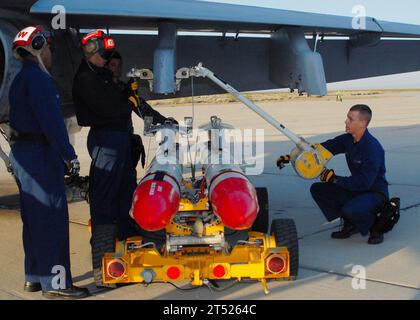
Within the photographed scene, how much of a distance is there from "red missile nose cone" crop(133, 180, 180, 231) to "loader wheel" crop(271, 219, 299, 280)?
2.87 feet

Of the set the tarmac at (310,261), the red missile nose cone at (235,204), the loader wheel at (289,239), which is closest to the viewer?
the red missile nose cone at (235,204)

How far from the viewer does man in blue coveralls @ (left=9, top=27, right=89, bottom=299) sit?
4.60 m

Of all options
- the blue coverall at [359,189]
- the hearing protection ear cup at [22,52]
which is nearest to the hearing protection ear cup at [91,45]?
the hearing protection ear cup at [22,52]

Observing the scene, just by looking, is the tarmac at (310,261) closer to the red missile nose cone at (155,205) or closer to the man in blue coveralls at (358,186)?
the man in blue coveralls at (358,186)

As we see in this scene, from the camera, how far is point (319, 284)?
4.83 metres

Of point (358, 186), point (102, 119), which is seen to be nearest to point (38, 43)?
point (102, 119)

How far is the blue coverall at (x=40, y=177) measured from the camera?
4.58 metres

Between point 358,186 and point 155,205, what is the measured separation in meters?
2.47

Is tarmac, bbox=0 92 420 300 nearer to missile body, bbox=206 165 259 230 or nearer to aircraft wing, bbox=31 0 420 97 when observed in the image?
missile body, bbox=206 165 259 230

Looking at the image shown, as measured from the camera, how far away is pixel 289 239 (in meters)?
4.87

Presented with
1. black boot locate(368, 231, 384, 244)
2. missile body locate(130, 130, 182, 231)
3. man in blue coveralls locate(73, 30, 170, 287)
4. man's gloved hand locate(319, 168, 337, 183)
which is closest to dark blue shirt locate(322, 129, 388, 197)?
man's gloved hand locate(319, 168, 337, 183)
